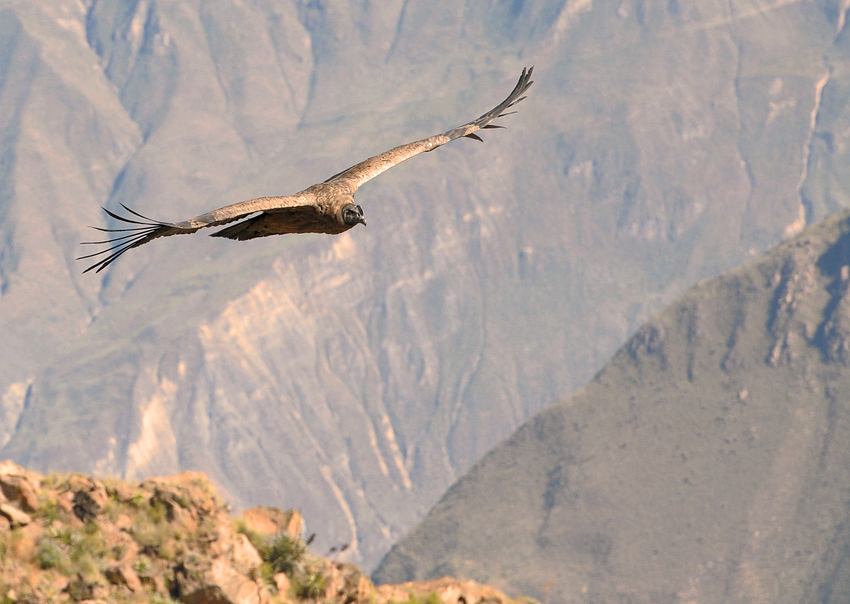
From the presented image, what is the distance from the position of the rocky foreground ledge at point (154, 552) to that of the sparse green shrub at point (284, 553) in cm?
3

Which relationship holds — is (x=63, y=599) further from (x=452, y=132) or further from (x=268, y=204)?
(x=452, y=132)

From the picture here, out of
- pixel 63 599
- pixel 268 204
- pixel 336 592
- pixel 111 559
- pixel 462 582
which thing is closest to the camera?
pixel 268 204

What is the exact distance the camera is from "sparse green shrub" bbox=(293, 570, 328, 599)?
40.2m

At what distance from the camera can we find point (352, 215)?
112ft

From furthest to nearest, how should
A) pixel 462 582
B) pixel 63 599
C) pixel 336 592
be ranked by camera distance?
pixel 462 582, pixel 336 592, pixel 63 599

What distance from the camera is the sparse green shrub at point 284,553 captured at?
40.9m

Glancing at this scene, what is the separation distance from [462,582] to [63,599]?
14722 mm

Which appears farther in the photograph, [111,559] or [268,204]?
[111,559]

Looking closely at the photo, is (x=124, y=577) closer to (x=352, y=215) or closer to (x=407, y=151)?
(x=352, y=215)

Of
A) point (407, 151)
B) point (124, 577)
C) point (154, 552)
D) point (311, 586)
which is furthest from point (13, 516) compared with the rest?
point (407, 151)

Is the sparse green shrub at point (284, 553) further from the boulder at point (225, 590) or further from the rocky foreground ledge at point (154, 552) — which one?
the boulder at point (225, 590)

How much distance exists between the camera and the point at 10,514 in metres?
37.8

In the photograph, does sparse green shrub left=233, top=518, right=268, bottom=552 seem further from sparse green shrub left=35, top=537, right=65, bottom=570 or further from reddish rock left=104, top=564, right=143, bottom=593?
sparse green shrub left=35, top=537, right=65, bottom=570

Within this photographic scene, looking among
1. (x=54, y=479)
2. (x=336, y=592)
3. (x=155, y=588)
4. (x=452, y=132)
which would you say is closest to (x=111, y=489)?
(x=54, y=479)
